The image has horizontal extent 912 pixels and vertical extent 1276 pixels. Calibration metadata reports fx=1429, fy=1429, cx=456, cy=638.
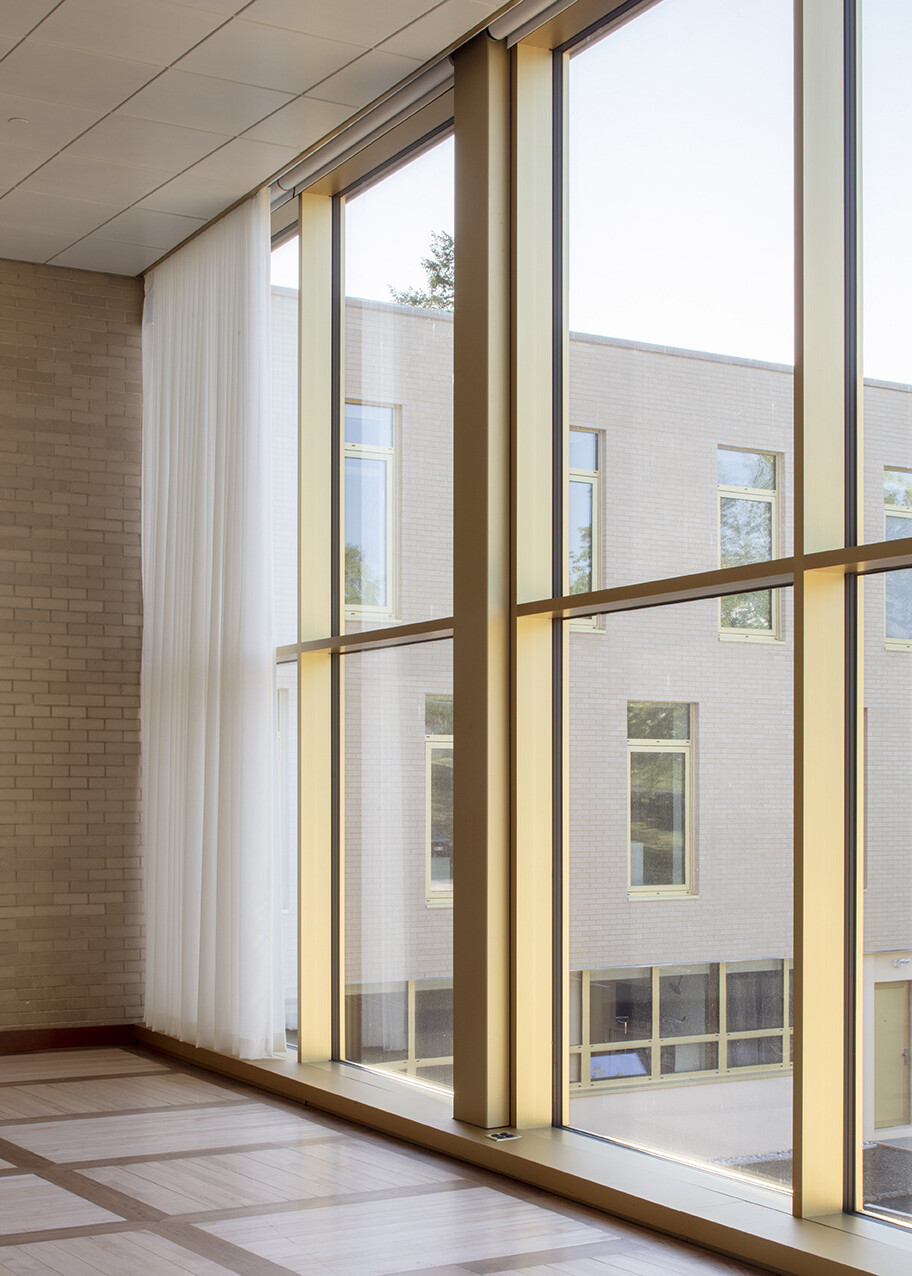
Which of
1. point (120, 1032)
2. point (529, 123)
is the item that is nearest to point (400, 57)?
point (529, 123)

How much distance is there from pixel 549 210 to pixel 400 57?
2.95 feet

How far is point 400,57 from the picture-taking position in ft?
19.4

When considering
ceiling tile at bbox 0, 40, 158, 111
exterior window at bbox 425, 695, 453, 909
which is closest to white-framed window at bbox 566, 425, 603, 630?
exterior window at bbox 425, 695, 453, 909

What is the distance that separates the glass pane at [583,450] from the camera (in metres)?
5.59

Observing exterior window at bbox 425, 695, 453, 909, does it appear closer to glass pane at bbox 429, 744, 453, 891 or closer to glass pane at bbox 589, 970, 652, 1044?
glass pane at bbox 429, 744, 453, 891

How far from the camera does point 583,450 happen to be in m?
5.65

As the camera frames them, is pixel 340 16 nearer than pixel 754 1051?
No

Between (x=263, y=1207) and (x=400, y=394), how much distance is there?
3680 mm

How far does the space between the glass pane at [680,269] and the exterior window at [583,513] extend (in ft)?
0.16

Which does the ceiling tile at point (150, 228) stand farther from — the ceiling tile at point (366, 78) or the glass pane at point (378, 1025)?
the glass pane at point (378, 1025)

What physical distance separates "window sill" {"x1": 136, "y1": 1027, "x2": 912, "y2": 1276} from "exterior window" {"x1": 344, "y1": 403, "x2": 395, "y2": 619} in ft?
7.36

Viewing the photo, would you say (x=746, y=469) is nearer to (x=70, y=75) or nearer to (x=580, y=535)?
(x=580, y=535)

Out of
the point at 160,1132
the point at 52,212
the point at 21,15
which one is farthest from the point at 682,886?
the point at 52,212

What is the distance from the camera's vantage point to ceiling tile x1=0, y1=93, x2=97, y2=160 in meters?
6.45
